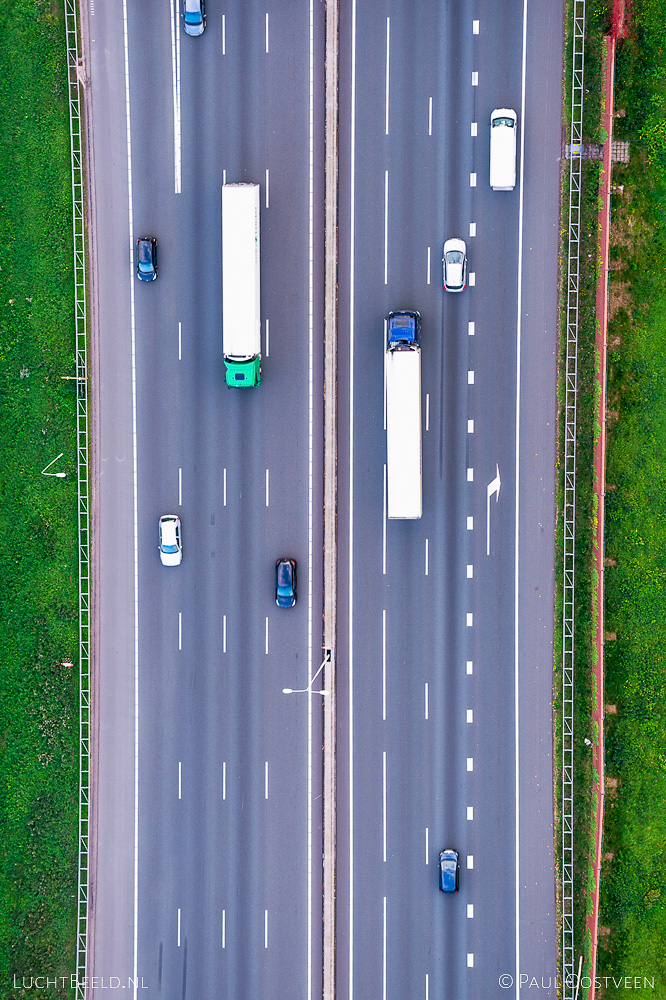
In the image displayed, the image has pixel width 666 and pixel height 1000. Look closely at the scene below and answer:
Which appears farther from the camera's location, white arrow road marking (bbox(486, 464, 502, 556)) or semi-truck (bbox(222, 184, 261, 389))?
white arrow road marking (bbox(486, 464, 502, 556))

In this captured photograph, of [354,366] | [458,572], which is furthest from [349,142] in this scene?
[458,572]

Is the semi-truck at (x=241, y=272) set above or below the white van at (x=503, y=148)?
below

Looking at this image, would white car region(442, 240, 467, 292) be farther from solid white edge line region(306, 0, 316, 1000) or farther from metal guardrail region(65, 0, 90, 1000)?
metal guardrail region(65, 0, 90, 1000)

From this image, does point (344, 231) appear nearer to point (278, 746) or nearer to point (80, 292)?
point (80, 292)

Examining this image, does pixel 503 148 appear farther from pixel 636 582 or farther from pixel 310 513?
pixel 636 582

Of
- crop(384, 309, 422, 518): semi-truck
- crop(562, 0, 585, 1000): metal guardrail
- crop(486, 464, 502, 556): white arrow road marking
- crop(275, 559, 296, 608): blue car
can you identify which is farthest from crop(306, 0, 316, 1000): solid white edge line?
crop(562, 0, 585, 1000): metal guardrail

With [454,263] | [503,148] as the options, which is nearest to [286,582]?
[454,263]

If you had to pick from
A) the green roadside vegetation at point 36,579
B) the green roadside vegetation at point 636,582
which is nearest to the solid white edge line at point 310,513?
the green roadside vegetation at point 36,579

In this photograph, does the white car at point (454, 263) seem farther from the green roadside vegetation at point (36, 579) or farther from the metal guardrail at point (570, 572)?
the green roadside vegetation at point (36, 579)
